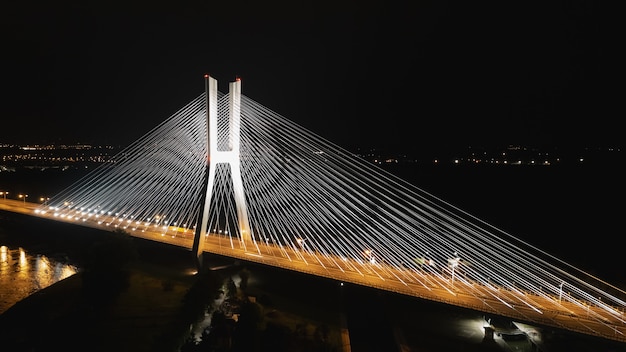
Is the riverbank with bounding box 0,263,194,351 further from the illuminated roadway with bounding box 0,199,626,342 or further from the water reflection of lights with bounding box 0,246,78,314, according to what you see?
the illuminated roadway with bounding box 0,199,626,342

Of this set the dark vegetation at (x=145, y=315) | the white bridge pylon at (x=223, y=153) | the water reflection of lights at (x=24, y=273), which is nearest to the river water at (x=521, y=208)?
the water reflection of lights at (x=24, y=273)

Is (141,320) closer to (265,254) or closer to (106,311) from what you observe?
(106,311)

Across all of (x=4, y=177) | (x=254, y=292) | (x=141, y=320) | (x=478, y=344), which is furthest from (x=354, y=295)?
(x=4, y=177)

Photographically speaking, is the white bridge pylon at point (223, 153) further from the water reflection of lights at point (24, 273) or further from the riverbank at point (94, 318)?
the water reflection of lights at point (24, 273)

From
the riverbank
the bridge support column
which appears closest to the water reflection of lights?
the riverbank

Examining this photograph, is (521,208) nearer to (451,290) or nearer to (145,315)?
(451,290)

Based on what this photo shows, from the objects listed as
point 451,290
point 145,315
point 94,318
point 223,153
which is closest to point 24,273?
point 94,318
